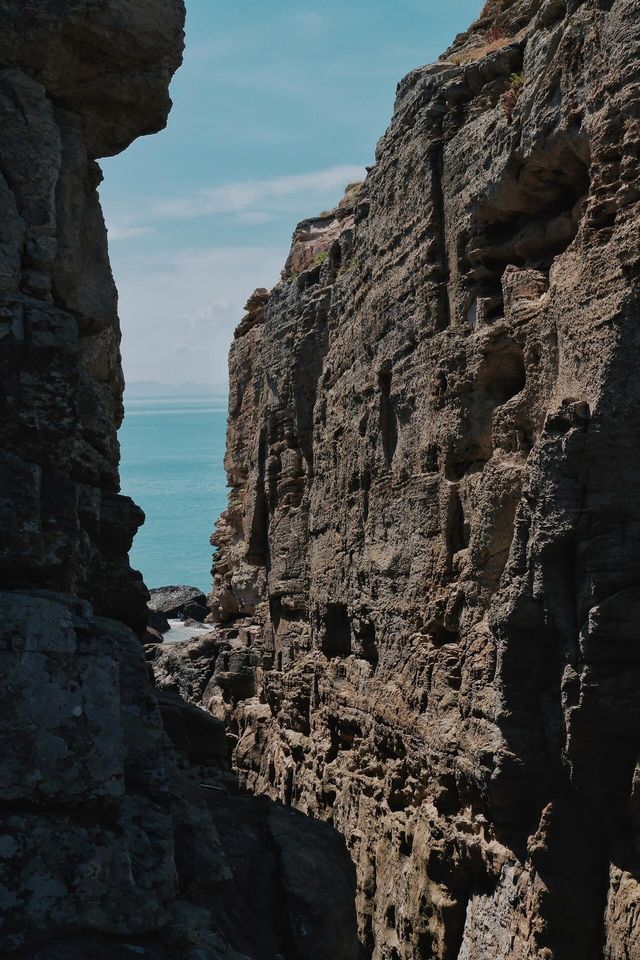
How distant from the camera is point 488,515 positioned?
1286 cm

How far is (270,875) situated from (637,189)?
691 centimetres

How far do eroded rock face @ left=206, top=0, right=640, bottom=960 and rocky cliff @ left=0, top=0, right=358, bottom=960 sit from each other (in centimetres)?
308

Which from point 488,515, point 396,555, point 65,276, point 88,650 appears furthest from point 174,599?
point 88,650

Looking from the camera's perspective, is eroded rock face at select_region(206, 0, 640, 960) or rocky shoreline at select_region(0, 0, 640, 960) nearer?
rocky shoreline at select_region(0, 0, 640, 960)

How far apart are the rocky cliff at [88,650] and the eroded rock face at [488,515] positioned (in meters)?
3.08

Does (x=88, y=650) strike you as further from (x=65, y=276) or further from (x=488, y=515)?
(x=488, y=515)

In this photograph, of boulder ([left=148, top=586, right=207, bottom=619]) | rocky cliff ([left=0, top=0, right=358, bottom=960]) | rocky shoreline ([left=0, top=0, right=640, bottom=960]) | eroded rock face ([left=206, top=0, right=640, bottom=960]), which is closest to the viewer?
rocky cliff ([left=0, top=0, right=358, bottom=960])

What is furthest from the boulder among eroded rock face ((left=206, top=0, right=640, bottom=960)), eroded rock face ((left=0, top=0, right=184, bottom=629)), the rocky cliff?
eroded rock face ((left=0, top=0, right=184, bottom=629))

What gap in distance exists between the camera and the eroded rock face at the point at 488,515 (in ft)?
35.8

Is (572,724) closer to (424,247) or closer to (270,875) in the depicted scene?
(270,875)

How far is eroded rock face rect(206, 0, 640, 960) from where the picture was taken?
429 inches

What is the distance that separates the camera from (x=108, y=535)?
9391mm

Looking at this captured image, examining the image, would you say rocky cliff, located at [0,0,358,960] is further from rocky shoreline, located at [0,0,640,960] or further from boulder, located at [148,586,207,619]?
boulder, located at [148,586,207,619]

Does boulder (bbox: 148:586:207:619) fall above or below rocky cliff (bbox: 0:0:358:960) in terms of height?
above
